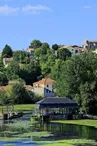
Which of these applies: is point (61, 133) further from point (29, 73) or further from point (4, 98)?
point (29, 73)

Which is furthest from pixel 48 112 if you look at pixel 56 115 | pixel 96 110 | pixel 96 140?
pixel 96 140

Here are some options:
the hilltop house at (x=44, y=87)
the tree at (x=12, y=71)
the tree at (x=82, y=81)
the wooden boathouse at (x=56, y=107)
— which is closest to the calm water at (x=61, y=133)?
the wooden boathouse at (x=56, y=107)

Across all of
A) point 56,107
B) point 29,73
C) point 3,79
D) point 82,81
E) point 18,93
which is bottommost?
point 56,107

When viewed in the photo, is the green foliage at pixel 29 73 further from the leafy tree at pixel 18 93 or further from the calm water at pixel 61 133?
the calm water at pixel 61 133

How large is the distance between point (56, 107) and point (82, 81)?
27.4ft

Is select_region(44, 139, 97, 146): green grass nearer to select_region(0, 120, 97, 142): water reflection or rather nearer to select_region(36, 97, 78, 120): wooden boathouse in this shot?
select_region(0, 120, 97, 142): water reflection

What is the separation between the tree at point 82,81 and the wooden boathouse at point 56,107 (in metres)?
2.43

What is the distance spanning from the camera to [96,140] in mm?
55875

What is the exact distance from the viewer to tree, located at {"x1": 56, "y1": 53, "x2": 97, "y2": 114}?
Answer: 309 feet

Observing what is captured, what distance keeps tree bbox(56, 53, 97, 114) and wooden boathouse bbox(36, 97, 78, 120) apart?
243 centimetres

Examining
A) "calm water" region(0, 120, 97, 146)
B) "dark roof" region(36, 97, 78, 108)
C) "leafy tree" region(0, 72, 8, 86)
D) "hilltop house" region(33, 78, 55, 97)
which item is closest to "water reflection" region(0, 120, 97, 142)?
"calm water" region(0, 120, 97, 146)

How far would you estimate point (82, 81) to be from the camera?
318 feet

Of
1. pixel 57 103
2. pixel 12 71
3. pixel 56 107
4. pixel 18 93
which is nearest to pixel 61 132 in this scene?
pixel 56 107

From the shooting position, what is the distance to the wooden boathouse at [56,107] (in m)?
91.9
